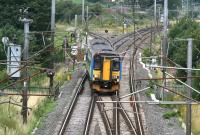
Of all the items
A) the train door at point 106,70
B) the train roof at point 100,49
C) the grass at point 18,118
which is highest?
the train roof at point 100,49

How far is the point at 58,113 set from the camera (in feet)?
86.3

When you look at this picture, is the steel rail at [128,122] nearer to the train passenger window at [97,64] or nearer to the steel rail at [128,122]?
the steel rail at [128,122]

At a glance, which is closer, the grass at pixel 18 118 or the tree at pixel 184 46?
the grass at pixel 18 118

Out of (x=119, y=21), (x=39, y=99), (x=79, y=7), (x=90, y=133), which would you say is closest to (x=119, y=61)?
(x=39, y=99)

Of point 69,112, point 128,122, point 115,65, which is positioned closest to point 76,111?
point 69,112

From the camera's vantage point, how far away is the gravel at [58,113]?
22909 millimetres

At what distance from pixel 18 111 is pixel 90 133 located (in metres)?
6.04

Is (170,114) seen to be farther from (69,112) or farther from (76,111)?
(69,112)

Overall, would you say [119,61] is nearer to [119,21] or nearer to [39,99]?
[39,99]

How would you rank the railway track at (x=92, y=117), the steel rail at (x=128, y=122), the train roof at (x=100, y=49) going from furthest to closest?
the train roof at (x=100, y=49) < the railway track at (x=92, y=117) < the steel rail at (x=128, y=122)

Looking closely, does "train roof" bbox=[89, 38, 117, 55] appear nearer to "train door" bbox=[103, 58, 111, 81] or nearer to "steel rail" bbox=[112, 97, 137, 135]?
"train door" bbox=[103, 58, 111, 81]

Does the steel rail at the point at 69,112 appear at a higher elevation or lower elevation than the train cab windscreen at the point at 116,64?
lower

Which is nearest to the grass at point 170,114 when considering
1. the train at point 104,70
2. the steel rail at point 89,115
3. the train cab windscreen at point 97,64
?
the steel rail at point 89,115

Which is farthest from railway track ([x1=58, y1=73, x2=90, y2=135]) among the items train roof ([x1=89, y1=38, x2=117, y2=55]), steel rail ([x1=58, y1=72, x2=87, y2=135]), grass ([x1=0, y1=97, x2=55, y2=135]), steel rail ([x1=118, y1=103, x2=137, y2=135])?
train roof ([x1=89, y1=38, x2=117, y2=55])
